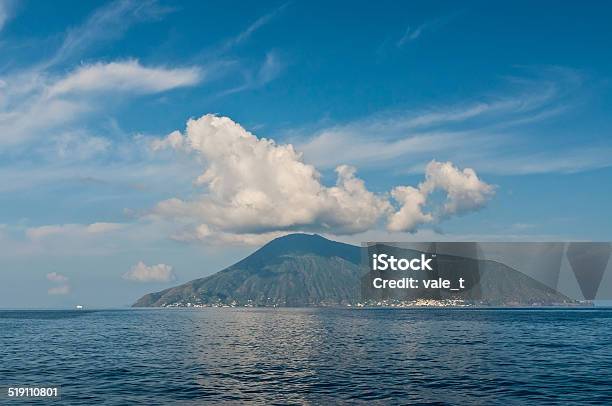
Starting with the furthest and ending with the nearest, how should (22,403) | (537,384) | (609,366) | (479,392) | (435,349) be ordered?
(435,349)
(609,366)
(537,384)
(479,392)
(22,403)

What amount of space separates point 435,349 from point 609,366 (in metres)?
25.1

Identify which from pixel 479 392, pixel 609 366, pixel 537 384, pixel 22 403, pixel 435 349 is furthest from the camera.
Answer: pixel 435 349

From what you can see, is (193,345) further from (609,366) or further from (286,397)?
(609,366)

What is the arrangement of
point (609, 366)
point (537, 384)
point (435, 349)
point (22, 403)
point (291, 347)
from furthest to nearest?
1. point (291, 347)
2. point (435, 349)
3. point (609, 366)
4. point (537, 384)
5. point (22, 403)

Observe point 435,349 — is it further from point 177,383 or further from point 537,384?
point 177,383

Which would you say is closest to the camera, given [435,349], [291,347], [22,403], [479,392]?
[22,403]

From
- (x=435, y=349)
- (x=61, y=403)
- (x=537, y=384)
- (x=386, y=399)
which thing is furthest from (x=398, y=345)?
(x=61, y=403)

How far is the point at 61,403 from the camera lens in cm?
4059

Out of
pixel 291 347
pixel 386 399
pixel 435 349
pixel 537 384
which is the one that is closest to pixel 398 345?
pixel 435 349

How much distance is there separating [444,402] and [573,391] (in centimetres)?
1370

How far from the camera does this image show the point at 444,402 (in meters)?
40.6

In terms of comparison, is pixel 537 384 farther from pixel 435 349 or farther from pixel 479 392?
pixel 435 349

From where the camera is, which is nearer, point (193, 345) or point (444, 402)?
point (444, 402)

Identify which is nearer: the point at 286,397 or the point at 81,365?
the point at 286,397
